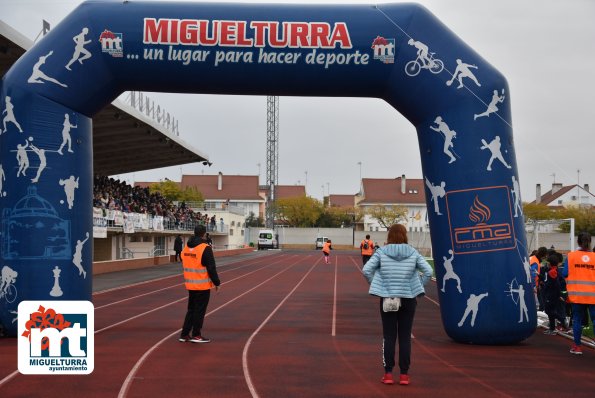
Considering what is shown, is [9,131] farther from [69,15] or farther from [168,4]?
→ [168,4]

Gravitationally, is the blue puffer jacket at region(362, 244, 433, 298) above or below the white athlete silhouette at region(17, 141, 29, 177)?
below

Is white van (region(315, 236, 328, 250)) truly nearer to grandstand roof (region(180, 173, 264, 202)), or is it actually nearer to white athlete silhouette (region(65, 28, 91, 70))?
grandstand roof (region(180, 173, 264, 202))

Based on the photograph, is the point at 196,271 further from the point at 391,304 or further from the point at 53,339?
the point at 391,304

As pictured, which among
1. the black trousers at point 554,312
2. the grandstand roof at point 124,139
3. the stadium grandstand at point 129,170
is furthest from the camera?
the stadium grandstand at point 129,170

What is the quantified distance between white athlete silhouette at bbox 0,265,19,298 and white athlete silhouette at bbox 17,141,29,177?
1.46 meters

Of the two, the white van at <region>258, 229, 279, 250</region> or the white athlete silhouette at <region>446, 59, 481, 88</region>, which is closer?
the white athlete silhouette at <region>446, 59, 481, 88</region>

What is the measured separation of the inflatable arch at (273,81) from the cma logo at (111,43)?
0.02 meters

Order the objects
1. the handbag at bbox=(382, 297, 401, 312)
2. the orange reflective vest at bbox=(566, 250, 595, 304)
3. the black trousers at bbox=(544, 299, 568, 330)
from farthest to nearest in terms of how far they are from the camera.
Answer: the black trousers at bbox=(544, 299, 568, 330) < the orange reflective vest at bbox=(566, 250, 595, 304) < the handbag at bbox=(382, 297, 401, 312)

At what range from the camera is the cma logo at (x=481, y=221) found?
10.4m

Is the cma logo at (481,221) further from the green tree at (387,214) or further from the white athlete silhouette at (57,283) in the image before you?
the green tree at (387,214)

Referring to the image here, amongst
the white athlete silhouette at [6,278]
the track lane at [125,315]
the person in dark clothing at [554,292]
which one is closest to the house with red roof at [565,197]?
the track lane at [125,315]

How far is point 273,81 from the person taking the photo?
11180mm

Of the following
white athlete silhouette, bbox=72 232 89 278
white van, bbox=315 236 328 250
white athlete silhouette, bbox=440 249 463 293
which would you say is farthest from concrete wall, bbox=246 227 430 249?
Result: white athlete silhouette, bbox=440 249 463 293

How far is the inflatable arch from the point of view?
34.4 feet
